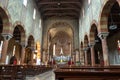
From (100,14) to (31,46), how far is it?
40.1 feet

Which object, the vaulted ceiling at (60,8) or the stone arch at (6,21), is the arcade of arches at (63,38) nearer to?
the stone arch at (6,21)

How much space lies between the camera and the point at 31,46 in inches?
850

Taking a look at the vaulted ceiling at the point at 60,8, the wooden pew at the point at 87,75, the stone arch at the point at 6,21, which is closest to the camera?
the wooden pew at the point at 87,75

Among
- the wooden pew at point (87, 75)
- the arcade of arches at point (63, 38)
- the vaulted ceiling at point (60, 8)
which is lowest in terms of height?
the wooden pew at point (87, 75)

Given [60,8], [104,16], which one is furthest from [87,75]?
[60,8]

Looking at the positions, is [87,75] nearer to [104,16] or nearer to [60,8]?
[104,16]

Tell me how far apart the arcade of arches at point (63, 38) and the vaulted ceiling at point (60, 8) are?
0.89m

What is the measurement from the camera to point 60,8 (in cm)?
2500

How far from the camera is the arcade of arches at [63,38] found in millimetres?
12469

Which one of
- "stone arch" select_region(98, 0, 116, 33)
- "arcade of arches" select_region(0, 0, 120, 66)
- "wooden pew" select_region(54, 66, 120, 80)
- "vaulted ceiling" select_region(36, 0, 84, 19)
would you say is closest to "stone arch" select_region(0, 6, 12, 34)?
"arcade of arches" select_region(0, 0, 120, 66)

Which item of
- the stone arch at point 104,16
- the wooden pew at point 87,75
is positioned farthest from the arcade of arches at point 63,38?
the wooden pew at point 87,75

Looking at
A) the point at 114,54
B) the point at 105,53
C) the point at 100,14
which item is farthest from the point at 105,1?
the point at 114,54

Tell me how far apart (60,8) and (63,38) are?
14.2 m

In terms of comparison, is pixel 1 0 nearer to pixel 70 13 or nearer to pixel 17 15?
pixel 17 15
